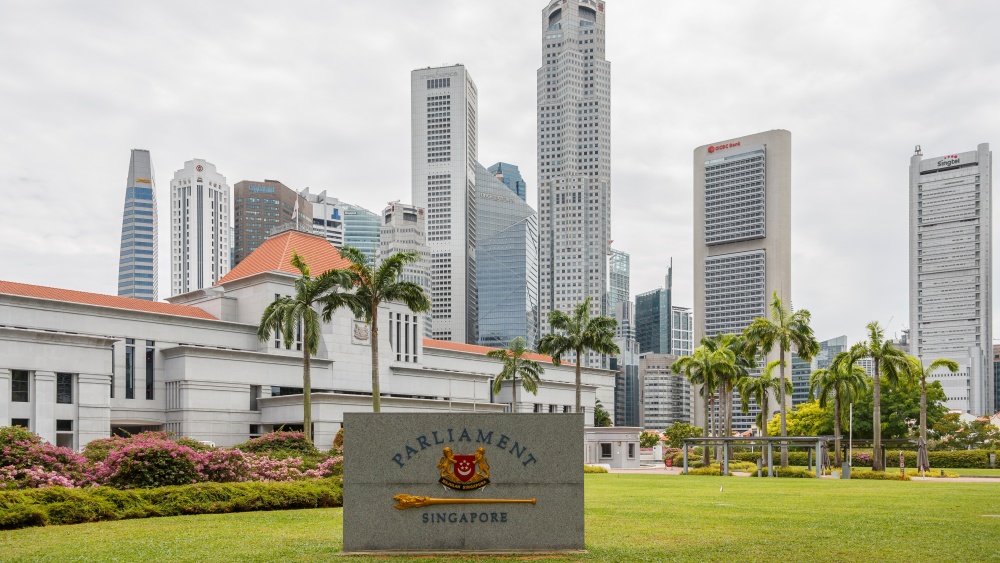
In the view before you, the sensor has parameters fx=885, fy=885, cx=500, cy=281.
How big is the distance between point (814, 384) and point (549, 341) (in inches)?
832

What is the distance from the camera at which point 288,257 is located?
63.5 metres

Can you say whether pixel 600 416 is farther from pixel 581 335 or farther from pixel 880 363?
pixel 880 363

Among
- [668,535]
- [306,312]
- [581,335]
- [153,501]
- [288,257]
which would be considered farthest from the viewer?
[581,335]

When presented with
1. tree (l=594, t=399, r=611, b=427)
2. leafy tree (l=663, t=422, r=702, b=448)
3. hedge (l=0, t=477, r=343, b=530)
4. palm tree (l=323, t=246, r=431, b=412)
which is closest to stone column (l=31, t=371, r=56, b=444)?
palm tree (l=323, t=246, r=431, b=412)

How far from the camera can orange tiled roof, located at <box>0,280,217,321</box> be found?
2050 inches

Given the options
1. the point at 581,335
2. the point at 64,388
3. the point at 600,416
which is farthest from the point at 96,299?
the point at 600,416

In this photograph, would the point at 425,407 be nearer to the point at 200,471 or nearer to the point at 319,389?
the point at 319,389

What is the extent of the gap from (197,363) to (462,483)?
1761 inches

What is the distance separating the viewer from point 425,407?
64062 mm

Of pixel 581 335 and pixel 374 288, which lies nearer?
pixel 374 288

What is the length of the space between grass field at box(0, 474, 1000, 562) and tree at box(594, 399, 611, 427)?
236ft

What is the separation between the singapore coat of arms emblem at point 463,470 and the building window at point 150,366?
4609 centimetres

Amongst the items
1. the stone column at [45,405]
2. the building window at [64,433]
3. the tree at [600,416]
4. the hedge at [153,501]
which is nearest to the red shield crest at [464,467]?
the hedge at [153,501]

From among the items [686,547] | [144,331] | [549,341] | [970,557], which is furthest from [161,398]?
[970,557]
